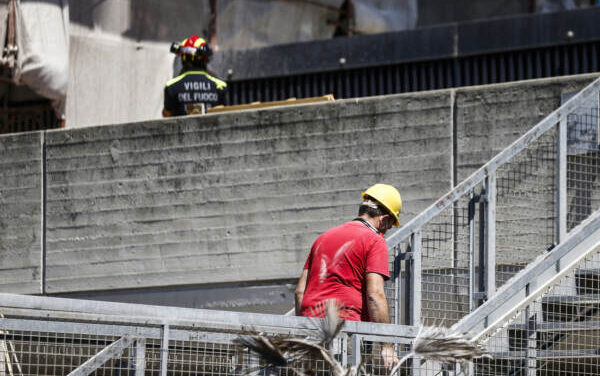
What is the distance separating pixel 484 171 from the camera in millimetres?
7754

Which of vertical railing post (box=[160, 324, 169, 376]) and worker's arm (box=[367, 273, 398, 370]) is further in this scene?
worker's arm (box=[367, 273, 398, 370])

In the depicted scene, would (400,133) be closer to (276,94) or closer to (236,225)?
(236,225)

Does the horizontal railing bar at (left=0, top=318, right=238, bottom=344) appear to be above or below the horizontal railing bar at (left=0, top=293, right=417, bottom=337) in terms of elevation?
below

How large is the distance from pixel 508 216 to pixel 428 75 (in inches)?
146

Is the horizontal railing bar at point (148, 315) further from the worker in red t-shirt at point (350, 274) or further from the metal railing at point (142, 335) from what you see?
the worker in red t-shirt at point (350, 274)

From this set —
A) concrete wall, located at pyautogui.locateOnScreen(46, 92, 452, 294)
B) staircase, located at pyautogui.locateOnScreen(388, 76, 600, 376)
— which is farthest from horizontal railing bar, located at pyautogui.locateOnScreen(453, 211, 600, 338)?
concrete wall, located at pyautogui.locateOnScreen(46, 92, 452, 294)

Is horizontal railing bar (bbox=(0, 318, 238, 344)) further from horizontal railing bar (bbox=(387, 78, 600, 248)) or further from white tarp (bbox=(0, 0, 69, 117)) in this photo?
white tarp (bbox=(0, 0, 69, 117))

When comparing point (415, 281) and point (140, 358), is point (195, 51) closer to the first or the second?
point (415, 281)

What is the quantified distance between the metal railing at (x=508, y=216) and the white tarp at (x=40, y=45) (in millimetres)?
5652

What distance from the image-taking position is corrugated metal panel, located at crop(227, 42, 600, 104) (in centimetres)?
1228

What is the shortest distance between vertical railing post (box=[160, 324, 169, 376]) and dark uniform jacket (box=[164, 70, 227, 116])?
6373 mm

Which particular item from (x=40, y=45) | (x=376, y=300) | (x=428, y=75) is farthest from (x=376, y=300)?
(x=40, y=45)

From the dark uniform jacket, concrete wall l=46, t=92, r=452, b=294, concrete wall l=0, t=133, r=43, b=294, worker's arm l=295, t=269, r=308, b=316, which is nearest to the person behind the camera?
worker's arm l=295, t=269, r=308, b=316

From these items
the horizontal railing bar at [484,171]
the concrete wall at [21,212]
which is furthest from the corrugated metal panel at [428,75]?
the horizontal railing bar at [484,171]
